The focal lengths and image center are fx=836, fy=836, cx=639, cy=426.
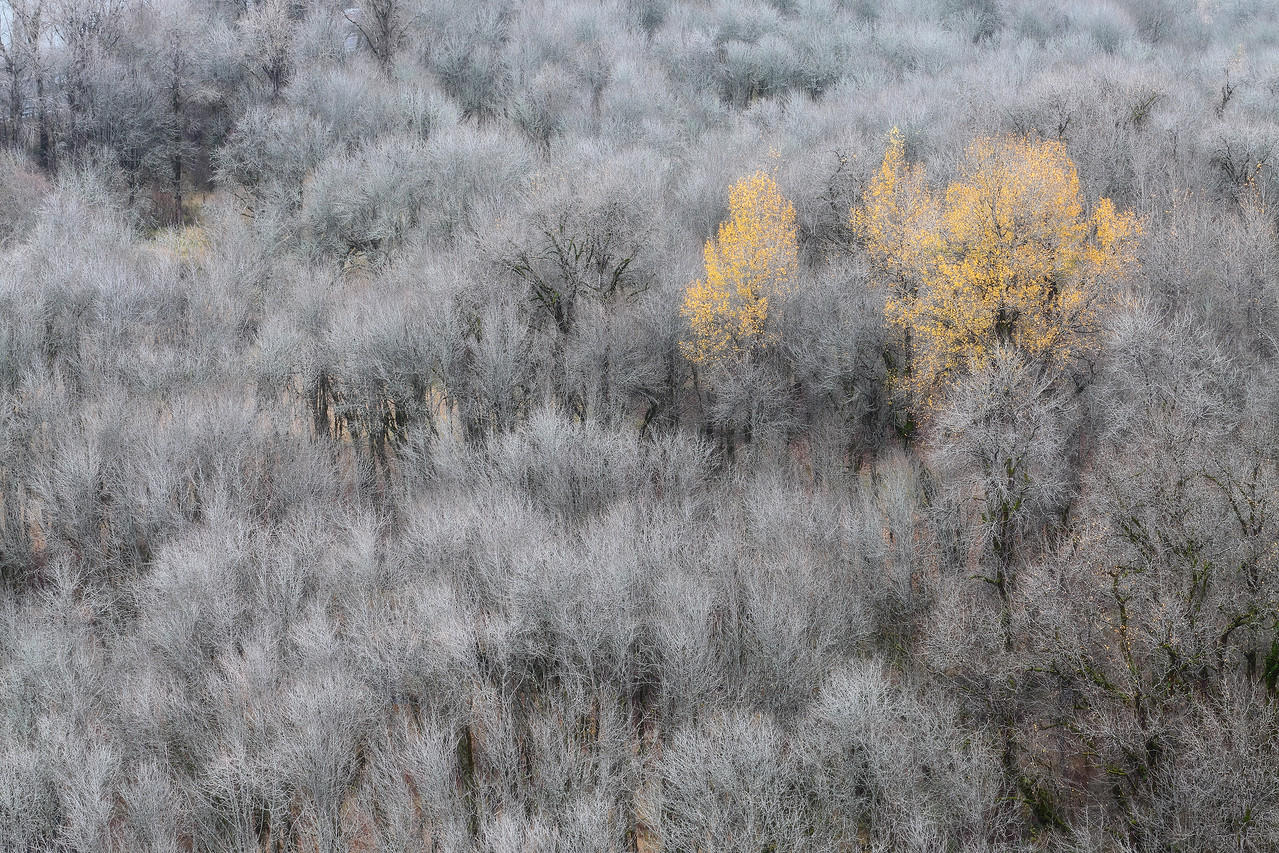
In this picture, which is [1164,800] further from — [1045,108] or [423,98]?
[423,98]

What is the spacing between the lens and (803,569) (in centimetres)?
2219

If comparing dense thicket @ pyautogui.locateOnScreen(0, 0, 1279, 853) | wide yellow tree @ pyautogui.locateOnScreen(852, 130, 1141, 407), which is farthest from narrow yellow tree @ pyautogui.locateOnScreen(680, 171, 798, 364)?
wide yellow tree @ pyautogui.locateOnScreen(852, 130, 1141, 407)

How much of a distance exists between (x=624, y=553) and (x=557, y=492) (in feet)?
14.4

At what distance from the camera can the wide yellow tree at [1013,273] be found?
2467 cm

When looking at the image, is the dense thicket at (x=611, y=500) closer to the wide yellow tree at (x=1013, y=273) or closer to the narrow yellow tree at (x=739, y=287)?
the narrow yellow tree at (x=739, y=287)

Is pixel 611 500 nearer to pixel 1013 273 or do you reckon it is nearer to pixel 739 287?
pixel 739 287

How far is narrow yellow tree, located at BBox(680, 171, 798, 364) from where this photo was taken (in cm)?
3000

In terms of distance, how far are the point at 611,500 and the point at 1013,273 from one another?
45.0 feet

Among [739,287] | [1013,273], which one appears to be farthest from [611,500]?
[1013,273]

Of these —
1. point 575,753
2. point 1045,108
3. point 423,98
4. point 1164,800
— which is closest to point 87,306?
point 423,98

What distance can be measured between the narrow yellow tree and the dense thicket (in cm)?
34

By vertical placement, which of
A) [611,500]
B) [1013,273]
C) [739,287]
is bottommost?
[611,500]

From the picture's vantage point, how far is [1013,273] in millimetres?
24484

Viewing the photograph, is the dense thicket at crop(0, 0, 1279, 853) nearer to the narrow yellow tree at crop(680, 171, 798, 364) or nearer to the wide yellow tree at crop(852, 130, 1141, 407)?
the narrow yellow tree at crop(680, 171, 798, 364)
